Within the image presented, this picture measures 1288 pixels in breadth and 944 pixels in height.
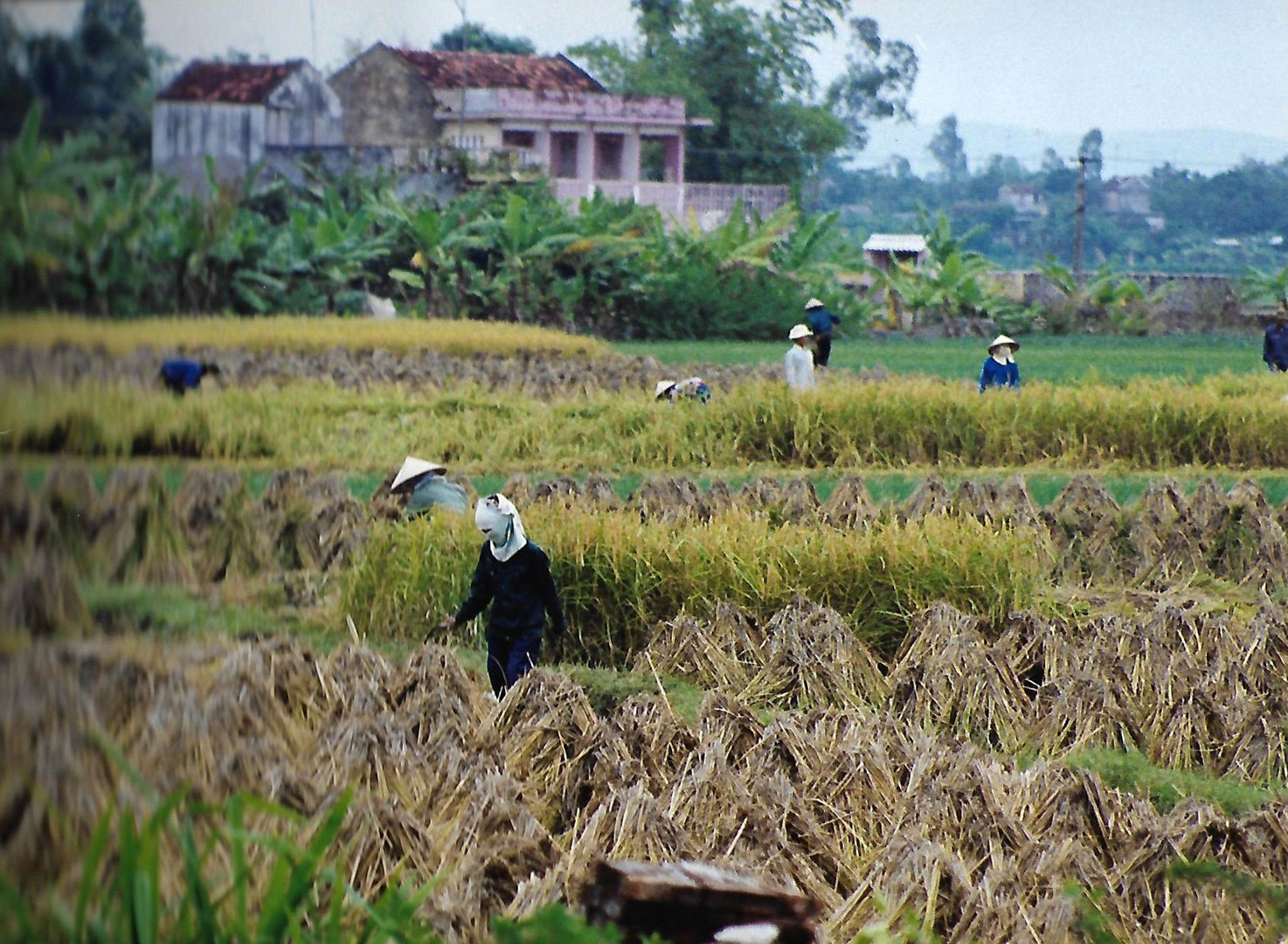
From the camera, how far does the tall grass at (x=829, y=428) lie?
1059 centimetres

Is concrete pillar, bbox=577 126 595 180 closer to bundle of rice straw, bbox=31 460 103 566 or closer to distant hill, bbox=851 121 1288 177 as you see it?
distant hill, bbox=851 121 1288 177

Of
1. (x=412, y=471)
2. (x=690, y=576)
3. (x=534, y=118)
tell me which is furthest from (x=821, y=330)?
(x=690, y=576)

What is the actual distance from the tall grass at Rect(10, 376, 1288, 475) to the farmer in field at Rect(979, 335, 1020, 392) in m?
0.25

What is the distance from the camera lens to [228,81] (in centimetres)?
165

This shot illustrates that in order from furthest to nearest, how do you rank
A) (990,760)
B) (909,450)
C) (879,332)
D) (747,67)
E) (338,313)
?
(879,332) → (747,67) → (909,450) → (338,313) → (990,760)

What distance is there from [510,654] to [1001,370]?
6807mm

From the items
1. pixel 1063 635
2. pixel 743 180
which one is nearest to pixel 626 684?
pixel 1063 635

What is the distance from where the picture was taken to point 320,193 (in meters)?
7.79

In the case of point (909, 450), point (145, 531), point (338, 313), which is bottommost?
point (909, 450)

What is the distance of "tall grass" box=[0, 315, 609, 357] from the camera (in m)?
1.32

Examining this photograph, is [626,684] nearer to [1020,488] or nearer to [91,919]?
[1020,488]

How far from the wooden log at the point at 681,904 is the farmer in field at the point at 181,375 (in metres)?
1.23

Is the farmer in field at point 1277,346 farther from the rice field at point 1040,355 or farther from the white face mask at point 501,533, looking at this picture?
the white face mask at point 501,533

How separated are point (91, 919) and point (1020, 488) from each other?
7.55 meters
